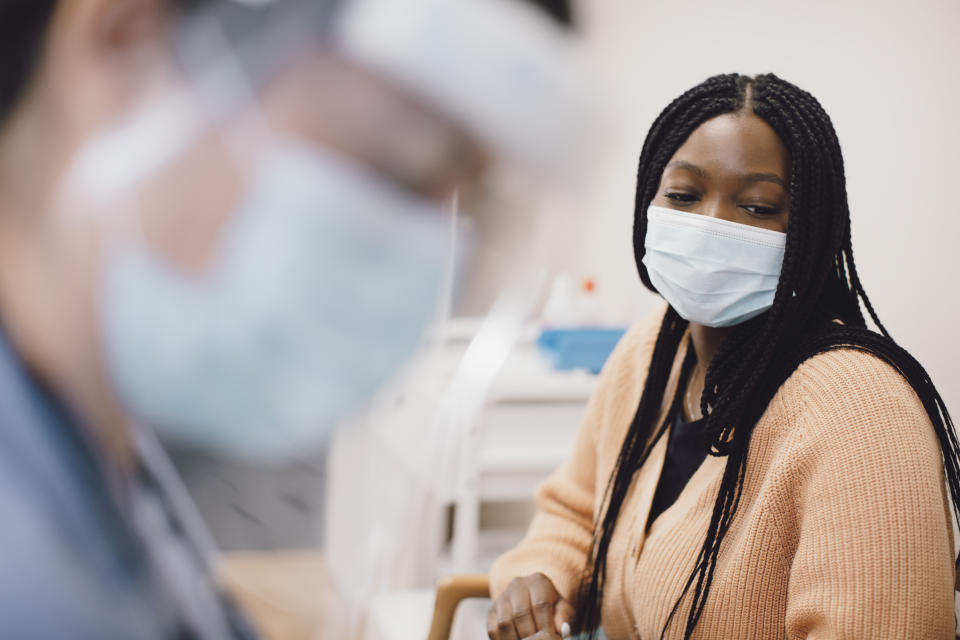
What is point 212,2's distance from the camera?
3.42 ft

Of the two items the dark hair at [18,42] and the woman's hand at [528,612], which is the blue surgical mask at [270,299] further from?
the woman's hand at [528,612]

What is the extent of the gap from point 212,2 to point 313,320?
471 millimetres

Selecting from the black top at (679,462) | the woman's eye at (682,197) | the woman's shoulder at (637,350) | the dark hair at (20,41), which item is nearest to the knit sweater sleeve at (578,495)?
the woman's shoulder at (637,350)

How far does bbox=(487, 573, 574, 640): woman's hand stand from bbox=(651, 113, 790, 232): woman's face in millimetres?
465

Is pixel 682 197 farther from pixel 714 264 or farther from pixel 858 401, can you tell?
pixel 858 401

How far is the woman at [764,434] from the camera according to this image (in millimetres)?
581

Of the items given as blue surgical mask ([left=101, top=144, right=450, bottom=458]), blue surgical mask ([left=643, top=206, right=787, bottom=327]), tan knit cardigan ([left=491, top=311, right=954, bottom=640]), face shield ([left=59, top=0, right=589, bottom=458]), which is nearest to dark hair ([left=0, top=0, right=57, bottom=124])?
face shield ([left=59, top=0, right=589, bottom=458])

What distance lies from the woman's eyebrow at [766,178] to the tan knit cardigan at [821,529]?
0.54ft

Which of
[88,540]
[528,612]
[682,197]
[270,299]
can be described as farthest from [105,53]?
[528,612]

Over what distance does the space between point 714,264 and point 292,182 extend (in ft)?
2.06

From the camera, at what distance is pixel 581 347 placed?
1403 mm

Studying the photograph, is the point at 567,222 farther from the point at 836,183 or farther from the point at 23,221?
the point at 23,221

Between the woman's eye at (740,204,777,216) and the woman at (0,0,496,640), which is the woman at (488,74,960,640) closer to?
the woman's eye at (740,204,777,216)

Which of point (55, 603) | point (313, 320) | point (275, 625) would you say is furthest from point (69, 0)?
point (275, 625)
